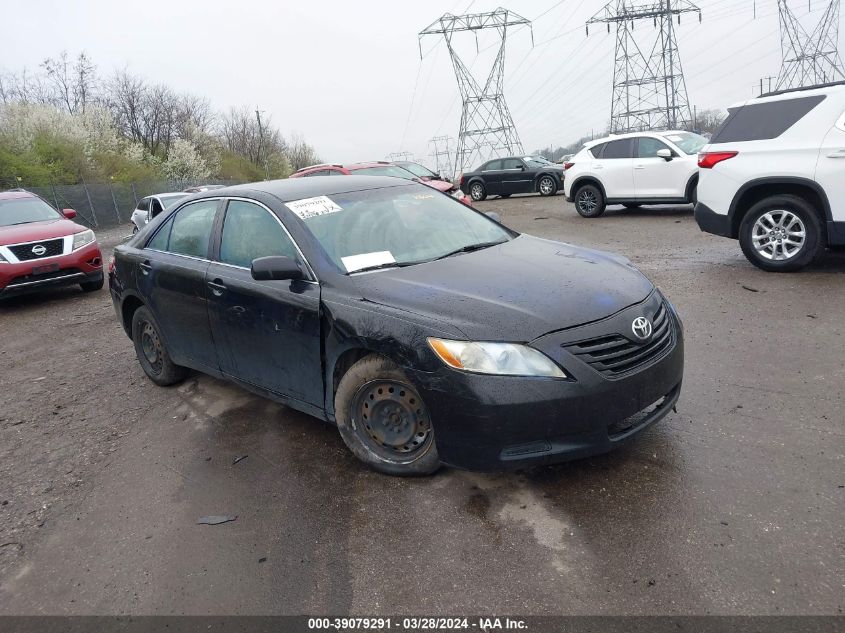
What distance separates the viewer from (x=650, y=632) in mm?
2195

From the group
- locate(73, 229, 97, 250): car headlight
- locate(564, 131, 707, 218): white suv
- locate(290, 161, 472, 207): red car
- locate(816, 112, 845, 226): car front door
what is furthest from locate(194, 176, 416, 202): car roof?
locate(290, 161, 472, 207): red car

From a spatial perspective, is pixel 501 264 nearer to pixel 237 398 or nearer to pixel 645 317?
pixel 645 317

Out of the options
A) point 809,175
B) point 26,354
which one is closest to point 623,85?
point 809,175

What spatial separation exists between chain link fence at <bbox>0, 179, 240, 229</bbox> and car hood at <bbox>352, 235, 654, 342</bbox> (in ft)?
88.4

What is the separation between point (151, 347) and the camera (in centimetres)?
525

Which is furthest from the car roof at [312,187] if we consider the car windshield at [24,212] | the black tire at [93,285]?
the car windshield at [24,212]

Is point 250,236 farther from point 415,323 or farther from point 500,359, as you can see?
point 500,359

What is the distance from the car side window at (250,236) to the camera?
388 centimetres

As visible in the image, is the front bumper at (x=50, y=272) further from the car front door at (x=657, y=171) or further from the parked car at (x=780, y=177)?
the car front door at (x=657, y=171)

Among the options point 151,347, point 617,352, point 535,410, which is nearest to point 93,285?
point 151,347

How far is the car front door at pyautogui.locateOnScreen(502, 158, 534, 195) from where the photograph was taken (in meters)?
23.1

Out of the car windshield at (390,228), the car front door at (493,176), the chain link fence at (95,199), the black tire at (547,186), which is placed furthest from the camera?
the chain link fence at (95,199)

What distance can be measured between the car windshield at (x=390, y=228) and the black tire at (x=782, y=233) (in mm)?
4177

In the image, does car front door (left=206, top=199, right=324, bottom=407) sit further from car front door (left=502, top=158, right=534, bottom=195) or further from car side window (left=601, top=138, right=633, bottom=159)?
car front door (left=502, top=158, right=534, bottom=195)
